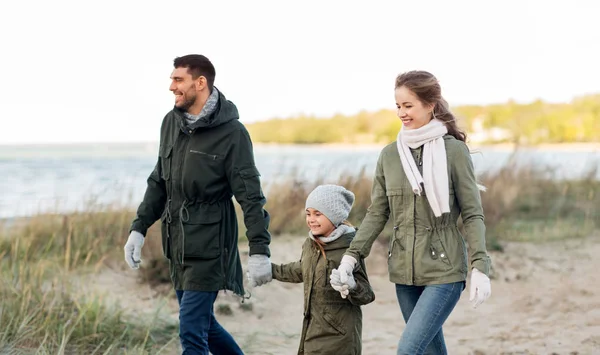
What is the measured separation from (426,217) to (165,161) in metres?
1.45

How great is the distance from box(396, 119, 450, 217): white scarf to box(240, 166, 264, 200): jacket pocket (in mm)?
790

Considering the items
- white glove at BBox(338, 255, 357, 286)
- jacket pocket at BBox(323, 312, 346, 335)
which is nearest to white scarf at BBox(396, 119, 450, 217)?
white glove at BBox(338, 255, 357, 286)

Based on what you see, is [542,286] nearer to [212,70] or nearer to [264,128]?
[212,70]

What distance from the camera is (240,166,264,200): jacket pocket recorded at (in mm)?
4086

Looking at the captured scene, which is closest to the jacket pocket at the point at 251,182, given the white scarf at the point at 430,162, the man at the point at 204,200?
the man at the point at 204,200

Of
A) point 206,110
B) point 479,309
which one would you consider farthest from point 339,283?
point 479,309

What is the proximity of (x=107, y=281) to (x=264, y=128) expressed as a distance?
172 ft

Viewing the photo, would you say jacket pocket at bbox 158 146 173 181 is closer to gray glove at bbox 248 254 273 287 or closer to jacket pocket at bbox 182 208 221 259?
jacket pocket at bbox 182 208 221 259

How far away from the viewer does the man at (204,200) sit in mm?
4066

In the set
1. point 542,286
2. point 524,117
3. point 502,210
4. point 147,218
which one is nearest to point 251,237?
point 147,218

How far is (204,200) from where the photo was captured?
4.13 metres

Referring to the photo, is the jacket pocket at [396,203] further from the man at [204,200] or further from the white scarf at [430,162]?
the man at [204,200]

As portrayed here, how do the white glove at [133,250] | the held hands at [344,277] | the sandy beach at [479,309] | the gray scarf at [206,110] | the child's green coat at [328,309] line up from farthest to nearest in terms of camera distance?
1. the sandy beach at [479,309]
2. the white glove at [133,250]
3. the gray scarf at [206,110]
4. the child's green coat at [328,309]
5. the held hands at [344,277]

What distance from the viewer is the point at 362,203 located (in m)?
10.6
